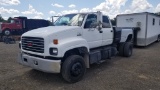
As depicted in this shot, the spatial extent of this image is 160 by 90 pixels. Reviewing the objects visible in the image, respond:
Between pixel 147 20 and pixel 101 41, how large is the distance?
7.56 metres

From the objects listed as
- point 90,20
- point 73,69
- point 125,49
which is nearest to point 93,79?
point 73,69

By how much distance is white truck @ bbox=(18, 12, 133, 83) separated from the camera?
15.5 feet

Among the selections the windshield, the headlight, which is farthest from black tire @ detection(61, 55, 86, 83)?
the windshield

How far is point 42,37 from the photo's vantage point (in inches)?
188

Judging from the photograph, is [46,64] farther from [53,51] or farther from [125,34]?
[125,34]

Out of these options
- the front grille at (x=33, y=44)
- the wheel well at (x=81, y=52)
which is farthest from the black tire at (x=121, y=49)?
the front grille at (x=33, y=44)

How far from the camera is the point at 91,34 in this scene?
6082mm

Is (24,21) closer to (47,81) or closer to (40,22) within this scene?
(40,22)

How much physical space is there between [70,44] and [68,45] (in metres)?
0.10

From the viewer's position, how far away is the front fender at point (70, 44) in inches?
185

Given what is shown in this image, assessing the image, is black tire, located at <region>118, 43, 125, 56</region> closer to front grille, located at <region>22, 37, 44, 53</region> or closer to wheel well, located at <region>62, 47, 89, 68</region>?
wheel well, located at <region>62, 47, 89, 68</region>

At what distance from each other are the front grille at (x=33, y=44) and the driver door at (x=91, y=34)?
64.6 inches

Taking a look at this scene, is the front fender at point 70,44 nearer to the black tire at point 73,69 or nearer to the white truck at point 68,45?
the white truck at point 68,45

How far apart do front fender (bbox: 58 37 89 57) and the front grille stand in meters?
0.59
